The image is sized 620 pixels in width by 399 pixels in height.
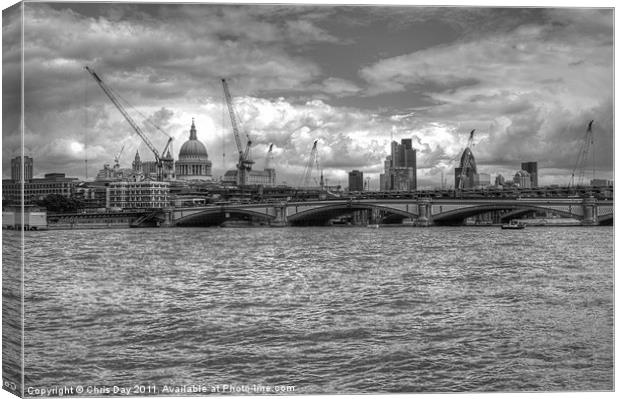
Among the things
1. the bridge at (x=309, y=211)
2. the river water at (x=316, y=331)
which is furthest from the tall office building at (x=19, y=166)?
the bridge at (x=309, y=211)

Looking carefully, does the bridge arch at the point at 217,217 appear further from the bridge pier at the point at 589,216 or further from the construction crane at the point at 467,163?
the construction crane at the point at 467,163

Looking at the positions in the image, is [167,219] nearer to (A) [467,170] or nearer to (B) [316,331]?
(A) [467,170]

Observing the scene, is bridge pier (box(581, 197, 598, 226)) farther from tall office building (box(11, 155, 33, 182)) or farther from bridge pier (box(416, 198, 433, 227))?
tall office building (box(11, 155, 33, 182))

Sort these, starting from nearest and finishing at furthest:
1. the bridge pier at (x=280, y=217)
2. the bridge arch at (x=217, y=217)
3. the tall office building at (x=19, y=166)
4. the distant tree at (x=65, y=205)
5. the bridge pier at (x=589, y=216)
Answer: the tall office building at (x=19, y=166)
the bridge pier at (x=589, y=216)
the distant tree at (x=65, y=205)
the bridge pier at (x=280, y=217)
the bridge arch at (x=217, y=217)

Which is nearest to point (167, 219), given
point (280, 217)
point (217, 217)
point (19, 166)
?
point (217, 217)

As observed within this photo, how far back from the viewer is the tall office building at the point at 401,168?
29.5 ft

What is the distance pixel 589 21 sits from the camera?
7.02 meters

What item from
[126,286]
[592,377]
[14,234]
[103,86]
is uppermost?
[103,86]

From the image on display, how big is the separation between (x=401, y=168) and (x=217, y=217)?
871 inches

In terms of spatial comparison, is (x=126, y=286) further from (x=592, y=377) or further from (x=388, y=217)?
(x=388, y=217)

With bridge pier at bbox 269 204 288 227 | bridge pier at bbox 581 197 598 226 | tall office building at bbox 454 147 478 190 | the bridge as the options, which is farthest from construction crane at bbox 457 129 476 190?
bridge pier at bbox 269 204 288 227

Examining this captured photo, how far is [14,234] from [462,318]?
4.22 meters

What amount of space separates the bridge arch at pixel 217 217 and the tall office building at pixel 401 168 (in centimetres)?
1679

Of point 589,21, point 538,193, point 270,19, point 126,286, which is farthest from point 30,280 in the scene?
point 538,193
